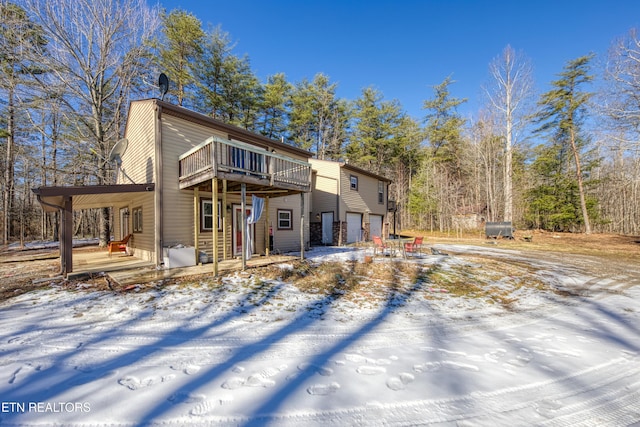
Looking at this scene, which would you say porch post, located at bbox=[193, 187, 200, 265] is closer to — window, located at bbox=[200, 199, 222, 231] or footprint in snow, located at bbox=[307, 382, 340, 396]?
window, located at bbox=[200, 199, 222, 231]

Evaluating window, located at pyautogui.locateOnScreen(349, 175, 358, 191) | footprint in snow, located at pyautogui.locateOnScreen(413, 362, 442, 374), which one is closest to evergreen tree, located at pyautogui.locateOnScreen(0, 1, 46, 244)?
window, located at pyautogui.locateOnScreen(349, 175, 358, 191)

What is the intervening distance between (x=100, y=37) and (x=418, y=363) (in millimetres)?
18918

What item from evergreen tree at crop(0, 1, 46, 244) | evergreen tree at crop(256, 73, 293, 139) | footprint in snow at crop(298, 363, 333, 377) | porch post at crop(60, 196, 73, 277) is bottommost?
footprint in snow at crop(298, 363, 333, 377)

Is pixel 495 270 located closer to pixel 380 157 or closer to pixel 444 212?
pixel 444 212

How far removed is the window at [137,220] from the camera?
10.1 m

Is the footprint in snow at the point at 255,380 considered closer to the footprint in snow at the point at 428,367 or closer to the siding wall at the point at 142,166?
the footprint in snow at the point at 428,367

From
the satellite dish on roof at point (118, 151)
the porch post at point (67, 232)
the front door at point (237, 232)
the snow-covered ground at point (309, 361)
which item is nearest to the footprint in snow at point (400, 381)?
the snow-covered ground at point (309, 361)

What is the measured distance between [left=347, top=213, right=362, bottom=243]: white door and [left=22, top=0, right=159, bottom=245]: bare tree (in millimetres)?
14469

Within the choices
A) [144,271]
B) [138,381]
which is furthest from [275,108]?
[138,381]

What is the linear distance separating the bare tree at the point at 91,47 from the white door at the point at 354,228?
14469 mm

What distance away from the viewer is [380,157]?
98.5 feet

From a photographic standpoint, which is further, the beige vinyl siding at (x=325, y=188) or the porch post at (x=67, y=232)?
the beige vinyl siding at (x=325, y=188)

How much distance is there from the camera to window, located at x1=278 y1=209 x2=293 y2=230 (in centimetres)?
1234

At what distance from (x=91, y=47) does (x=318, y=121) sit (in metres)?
19.0
